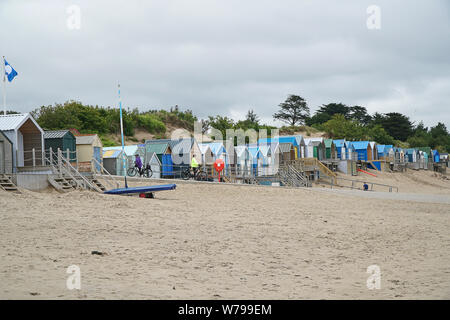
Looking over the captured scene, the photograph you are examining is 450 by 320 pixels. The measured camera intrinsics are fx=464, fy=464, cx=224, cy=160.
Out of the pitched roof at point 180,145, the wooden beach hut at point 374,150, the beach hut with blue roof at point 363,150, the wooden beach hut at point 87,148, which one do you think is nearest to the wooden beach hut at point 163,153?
the pitched roof at point 180,145

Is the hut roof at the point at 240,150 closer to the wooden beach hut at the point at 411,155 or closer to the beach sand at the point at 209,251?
the beach sand at the point at 209,251

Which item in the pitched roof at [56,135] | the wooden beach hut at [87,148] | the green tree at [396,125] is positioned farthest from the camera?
the green tree at [396,125]

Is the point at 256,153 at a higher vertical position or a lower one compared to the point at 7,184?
higher

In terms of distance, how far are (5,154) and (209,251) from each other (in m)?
14.7

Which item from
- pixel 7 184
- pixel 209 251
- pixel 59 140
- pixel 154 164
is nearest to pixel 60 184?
pixel 7 184

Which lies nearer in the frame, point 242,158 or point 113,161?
point 113,161

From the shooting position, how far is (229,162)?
4012 centimetres

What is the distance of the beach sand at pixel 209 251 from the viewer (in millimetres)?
6523

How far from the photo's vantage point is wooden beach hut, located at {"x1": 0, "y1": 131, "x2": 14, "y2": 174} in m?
20.4

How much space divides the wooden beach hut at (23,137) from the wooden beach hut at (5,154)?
24 centimetres

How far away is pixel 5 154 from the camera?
808 inches

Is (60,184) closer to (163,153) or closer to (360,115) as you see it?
(163,153)

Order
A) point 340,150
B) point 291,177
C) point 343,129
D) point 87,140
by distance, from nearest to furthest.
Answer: point 87,140, point 291,177, point 340,150, point 343,129
